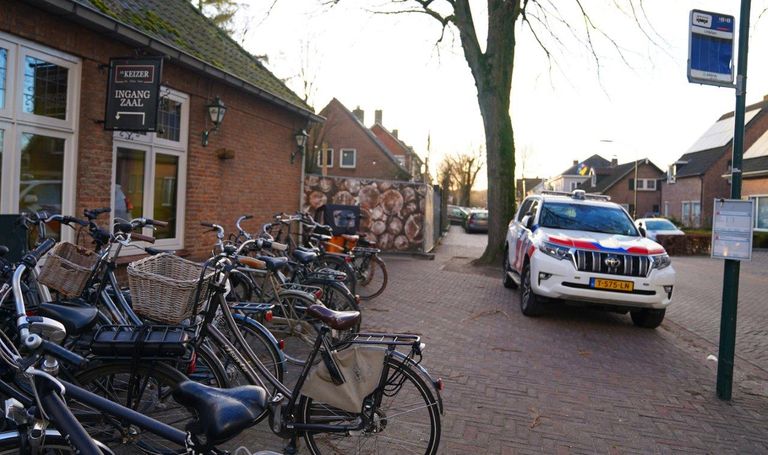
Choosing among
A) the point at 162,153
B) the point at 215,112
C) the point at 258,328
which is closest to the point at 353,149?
the point at 215,112

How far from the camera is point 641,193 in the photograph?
200 ft

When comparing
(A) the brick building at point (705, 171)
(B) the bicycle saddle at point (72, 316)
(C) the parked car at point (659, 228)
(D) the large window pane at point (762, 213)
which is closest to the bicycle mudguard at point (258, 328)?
(B) the bicycle saddle at point (72, 316)

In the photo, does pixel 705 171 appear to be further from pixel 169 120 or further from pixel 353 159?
pixel 169 120

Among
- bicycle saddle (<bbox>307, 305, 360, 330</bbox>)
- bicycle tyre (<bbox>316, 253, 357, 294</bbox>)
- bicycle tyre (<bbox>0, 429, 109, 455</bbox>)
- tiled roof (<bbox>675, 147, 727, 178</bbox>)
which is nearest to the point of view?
bicycle tyre (<bbox>0, 429, 109, 455</bbox>)

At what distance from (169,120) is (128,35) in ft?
6.75

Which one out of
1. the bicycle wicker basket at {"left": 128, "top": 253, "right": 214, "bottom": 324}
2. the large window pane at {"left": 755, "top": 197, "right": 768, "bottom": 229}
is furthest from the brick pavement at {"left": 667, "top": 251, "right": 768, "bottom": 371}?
the large window pane at {"left": 755, "top": 197, "right": 768, "bottom": 229}

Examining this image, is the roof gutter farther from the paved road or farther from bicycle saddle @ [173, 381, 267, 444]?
bicycle saddle @ [173, 381, 267, 444]

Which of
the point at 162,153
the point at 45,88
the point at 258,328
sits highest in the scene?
the point at 45,88

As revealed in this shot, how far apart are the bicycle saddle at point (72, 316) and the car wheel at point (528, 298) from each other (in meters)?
6.62

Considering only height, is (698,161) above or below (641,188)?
above

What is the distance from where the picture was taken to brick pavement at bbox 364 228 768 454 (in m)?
4.43

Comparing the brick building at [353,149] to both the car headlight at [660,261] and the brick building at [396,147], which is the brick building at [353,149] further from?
the car headlight at [660,261]

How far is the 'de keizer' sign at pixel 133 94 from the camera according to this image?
709cm

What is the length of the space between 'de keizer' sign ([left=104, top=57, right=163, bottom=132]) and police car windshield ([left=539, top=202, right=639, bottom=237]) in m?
5.94
